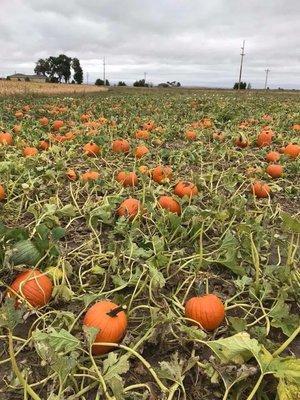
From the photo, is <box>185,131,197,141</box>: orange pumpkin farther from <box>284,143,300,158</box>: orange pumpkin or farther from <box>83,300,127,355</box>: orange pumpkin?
<box>83,300,127,355</box>: orange pumpkin

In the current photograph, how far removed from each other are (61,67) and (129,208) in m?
102

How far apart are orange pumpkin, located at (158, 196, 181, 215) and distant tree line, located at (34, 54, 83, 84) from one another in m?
99.1

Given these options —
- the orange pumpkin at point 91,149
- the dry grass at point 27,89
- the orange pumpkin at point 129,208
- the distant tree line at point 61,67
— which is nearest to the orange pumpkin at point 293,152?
the orange pumpkin at point 91,149

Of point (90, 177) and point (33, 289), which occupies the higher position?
point (90, 177)

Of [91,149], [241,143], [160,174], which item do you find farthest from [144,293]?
[241,143]

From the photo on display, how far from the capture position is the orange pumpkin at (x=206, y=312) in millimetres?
2570

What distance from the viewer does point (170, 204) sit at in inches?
157

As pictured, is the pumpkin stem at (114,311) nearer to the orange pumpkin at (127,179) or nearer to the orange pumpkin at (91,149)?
the orange pumpkin at (127,179)

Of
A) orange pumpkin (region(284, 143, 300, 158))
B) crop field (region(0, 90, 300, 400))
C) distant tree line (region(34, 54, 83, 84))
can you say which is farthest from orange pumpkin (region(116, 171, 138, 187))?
distant tree line (region(34, 54, 83, 84))

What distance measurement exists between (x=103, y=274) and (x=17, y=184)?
1.99 metres

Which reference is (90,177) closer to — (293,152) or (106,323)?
(106,323)

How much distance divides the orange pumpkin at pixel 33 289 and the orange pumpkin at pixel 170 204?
1.51 meters

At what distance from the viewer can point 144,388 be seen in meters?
2.21

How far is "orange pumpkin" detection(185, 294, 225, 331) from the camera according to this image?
2.57 meters
